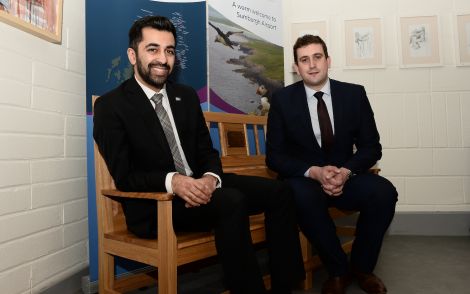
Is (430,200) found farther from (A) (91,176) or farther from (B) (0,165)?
(B) (0,165)

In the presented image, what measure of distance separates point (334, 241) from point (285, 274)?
0.40 meters

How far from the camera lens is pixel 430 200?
3615 mm

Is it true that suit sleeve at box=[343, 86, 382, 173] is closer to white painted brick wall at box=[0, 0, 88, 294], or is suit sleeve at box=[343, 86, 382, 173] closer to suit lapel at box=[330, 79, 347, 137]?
Answer: suit lapel at box=[330, 79, 347, 137]

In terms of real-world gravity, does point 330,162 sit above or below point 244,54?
below

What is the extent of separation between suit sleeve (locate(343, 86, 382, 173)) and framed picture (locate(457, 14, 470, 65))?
1623mm

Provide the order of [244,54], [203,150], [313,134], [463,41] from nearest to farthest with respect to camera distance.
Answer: [203,150], [313,134], [244,54], [463,41]

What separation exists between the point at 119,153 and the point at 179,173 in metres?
0.32

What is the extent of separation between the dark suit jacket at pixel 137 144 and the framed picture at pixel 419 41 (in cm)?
252

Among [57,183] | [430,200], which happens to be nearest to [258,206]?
[57,183]

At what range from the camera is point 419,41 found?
3598mm

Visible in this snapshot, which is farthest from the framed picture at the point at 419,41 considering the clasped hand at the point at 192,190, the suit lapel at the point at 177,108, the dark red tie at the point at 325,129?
the clasped hand at the point at 192,190

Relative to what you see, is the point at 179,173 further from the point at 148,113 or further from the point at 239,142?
the point at 239,142

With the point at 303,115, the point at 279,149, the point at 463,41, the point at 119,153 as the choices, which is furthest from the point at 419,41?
the point at 119,153

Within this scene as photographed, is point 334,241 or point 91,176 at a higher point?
point 91,176
